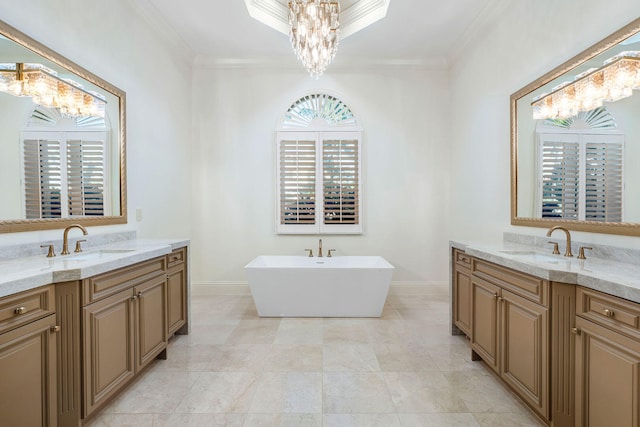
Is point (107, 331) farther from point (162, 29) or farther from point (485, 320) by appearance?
point (162, 29)

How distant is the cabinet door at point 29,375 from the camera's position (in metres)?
1.21

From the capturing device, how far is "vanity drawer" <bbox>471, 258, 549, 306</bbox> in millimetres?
1585

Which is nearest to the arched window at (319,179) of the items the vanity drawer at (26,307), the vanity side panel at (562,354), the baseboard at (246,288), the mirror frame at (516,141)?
the baseboard at (246,288)

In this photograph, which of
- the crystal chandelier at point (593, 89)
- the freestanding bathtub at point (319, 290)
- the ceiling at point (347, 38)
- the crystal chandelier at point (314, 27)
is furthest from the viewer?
the freestanding bathtub at point (319, 290)

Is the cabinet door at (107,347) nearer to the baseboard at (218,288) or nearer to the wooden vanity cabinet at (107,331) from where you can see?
the wooden vanity cabinet at (107,331)

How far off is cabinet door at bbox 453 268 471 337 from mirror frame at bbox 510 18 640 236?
→ 656mm

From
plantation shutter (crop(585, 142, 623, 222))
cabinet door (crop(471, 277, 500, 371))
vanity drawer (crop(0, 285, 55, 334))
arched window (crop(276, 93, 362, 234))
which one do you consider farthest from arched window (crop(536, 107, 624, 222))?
vanity drawer (crop(0, 285, 55, 334))

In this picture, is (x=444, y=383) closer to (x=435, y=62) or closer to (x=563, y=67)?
(x=563, y=67)

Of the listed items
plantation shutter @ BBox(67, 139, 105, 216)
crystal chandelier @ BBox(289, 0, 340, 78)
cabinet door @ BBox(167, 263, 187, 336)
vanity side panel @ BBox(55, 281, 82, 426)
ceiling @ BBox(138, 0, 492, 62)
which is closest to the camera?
vanity side panel @ BBox(55, 281, 82, 426)

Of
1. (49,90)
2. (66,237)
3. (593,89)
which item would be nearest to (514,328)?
(593,89)

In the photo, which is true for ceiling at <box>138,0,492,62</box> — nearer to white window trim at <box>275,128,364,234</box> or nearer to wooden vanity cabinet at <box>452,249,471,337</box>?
white window trim at <box>275,128,364,234</box>

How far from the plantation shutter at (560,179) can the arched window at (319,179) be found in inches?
82.0

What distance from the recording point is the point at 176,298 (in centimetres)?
260

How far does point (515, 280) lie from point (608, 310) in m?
0.54
